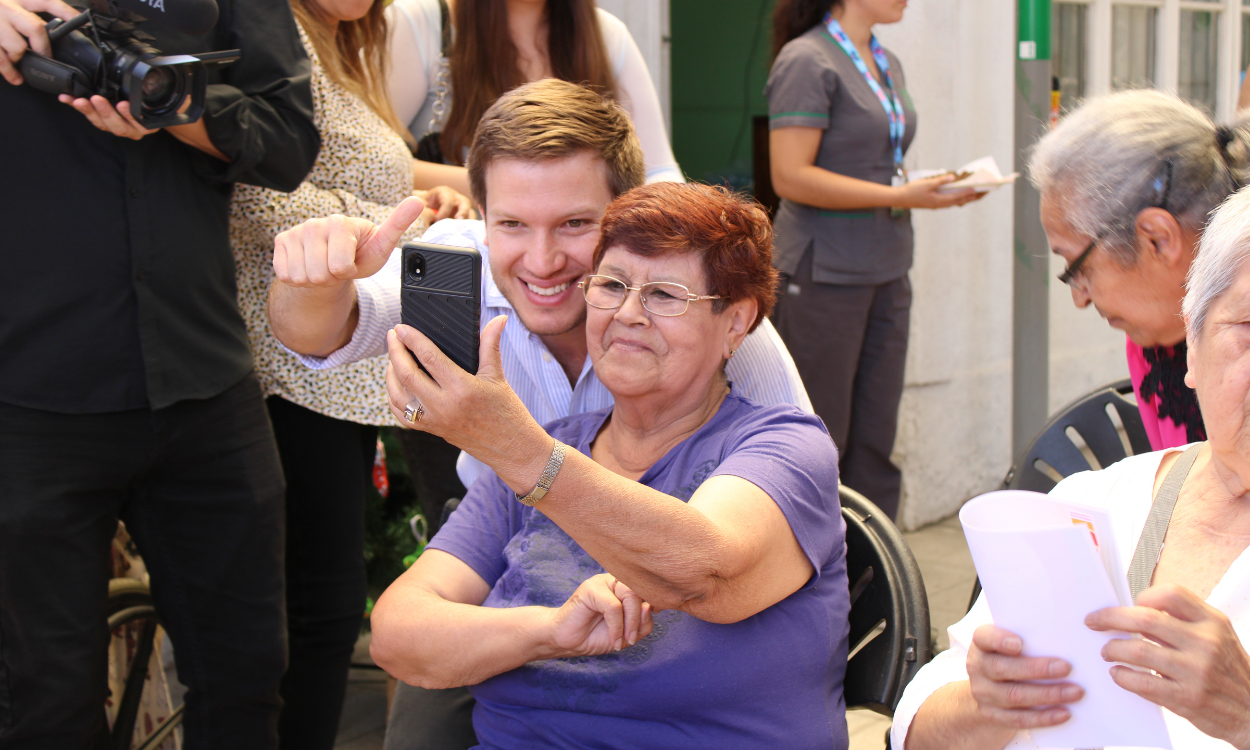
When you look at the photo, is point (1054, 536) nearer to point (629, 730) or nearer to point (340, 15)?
point (629, 730)

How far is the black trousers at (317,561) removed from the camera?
2531 millimetres

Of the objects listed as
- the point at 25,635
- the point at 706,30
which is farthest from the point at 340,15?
the point at 706,30

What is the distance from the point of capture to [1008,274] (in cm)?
501

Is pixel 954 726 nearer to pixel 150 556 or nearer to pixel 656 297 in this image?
pixel 656 297

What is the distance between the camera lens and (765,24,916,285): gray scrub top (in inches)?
137

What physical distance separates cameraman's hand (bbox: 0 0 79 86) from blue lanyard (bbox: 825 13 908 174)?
8.08 feet

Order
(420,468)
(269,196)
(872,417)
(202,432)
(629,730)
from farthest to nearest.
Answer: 1. (872,417)
2. (420,468)
3. (269,196)
4. (202,432)
5. (629,730)

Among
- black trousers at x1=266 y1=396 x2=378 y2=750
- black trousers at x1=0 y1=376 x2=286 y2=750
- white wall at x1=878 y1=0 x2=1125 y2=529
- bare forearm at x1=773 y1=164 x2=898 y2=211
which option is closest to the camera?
black trousers at x1=0 y1=376 x2=286 y2=750

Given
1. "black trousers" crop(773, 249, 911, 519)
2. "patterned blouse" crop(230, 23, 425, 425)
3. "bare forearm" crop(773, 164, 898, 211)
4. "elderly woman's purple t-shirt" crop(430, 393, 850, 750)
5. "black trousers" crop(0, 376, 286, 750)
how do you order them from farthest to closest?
"black trousers" crop(773, 249, 911, 519)
"bare forearm" crop(773, 164, 898, 211)
"patterned blouse" crop(230, 23, 425, 425)
"black trousers" crop(0, 376, 286, 750)
"elderly woman's purple t-shirt" crop(430, 393, 850, 750)

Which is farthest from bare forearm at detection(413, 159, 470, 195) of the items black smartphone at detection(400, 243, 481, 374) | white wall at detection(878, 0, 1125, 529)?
white wall at detection(878, 0, 1125, 529)

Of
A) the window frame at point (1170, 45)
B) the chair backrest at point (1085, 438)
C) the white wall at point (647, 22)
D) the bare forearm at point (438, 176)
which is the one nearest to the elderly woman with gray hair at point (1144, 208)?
the chair backrest at point (1085, 438)

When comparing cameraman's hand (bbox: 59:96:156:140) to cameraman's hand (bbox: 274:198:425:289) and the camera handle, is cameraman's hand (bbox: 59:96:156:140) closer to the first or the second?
the camera handle

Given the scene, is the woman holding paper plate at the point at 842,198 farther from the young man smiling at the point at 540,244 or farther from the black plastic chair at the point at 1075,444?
the young man smiling at the point at 540,244

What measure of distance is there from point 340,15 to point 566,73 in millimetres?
581
